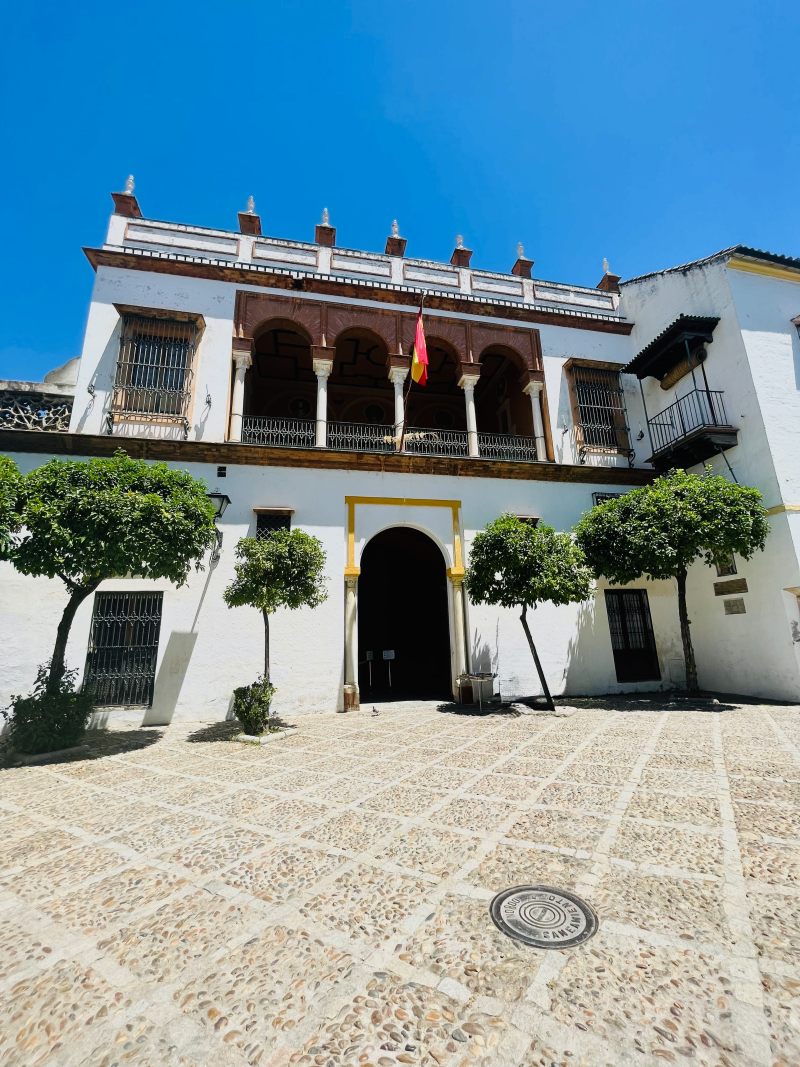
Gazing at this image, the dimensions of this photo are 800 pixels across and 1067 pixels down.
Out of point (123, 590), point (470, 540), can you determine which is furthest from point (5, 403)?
point (470, 540)

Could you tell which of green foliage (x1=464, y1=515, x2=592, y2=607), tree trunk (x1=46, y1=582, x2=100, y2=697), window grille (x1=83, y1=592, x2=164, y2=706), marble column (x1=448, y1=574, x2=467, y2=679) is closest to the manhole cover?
green foliage (x1=464, y1=515, x2=592, y2=607)

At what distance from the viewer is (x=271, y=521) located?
10.3 m

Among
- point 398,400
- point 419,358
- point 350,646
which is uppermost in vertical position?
point 419,358

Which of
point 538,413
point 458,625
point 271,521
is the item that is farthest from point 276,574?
point 538,413

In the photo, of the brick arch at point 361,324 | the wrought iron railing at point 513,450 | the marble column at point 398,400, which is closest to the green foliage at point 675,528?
the wrought iron railing at point 513,450

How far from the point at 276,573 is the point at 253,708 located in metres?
2.34

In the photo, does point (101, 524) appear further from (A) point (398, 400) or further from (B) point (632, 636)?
(B) point (632, 636)

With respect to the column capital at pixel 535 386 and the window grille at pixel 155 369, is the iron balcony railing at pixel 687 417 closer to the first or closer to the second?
the column capital at pixel 535 386

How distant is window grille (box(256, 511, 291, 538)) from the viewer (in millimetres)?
10195

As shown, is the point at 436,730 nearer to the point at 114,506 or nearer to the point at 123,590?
the point at 114,506

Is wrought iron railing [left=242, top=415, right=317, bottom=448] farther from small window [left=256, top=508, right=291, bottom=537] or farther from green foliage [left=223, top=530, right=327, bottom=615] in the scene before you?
green foliage [left=223, top=530, right=327, bottom=615]

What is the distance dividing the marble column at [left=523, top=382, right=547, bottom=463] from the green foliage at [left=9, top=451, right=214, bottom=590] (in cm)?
939

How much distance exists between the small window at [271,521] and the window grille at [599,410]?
8.25 m

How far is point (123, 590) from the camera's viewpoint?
9242 mm
